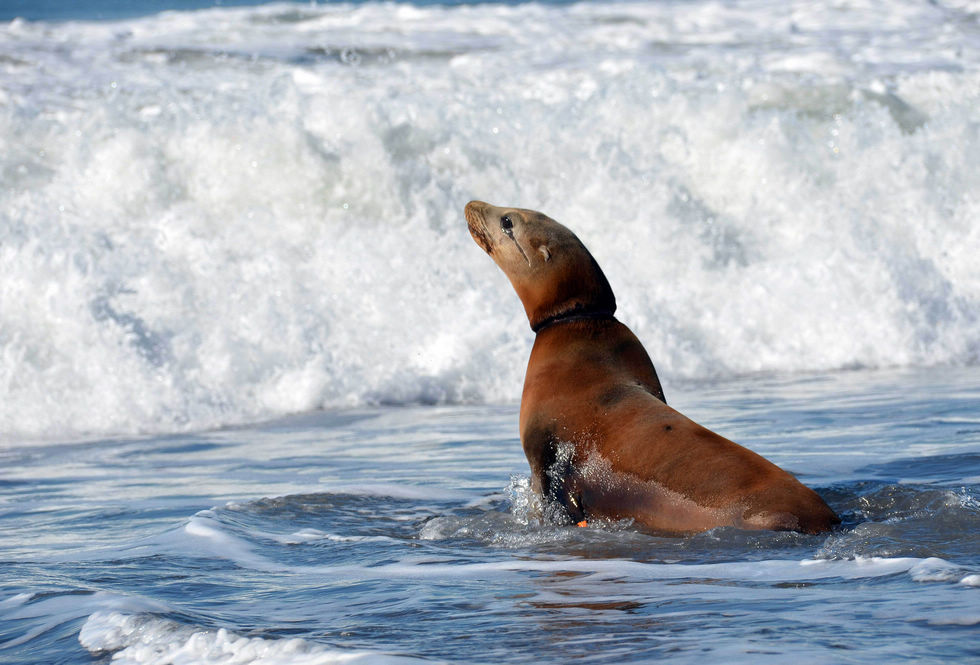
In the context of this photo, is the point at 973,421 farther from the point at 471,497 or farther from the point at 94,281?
the point at 94,281

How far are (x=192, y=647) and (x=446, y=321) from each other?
7.28 m

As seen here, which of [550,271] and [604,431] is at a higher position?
[550,271]

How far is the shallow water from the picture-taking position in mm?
2920

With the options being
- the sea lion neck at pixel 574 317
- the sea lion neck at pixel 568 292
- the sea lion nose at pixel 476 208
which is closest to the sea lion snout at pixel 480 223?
the sea lion nose at pixel 476 208

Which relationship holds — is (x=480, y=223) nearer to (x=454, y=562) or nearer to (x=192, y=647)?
(x=454, y=562)

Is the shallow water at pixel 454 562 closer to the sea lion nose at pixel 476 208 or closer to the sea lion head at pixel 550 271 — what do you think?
the sea lion head at pixel 550 271

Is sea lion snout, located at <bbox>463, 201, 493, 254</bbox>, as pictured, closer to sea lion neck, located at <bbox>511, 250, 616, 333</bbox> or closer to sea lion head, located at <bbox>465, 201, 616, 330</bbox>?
sea lion head, located at <bbox>465, 201, 616, 330</bbox>

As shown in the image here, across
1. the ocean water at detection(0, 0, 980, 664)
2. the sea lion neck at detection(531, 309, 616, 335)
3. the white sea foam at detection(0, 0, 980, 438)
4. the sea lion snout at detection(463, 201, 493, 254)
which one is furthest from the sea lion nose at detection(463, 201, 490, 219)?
the white sea foam at detection(0, 0, 980, 438)

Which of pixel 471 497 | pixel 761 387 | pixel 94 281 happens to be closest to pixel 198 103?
pixel 94 281

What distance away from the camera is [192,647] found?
9.61ft

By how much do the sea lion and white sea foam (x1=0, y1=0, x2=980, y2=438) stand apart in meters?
3.93

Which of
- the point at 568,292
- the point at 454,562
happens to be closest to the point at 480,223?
the point at 568,292

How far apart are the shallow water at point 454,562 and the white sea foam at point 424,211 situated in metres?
2.18

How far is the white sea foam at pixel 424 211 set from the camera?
30.7ft
